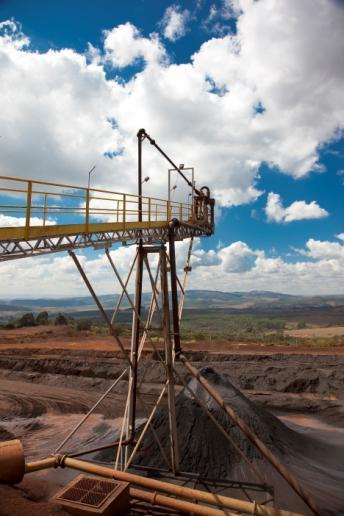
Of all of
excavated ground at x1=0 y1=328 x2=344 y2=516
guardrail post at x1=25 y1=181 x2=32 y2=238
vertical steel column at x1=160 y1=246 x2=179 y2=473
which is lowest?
excavated ground at x1=0 y1=328 x2=344 y2=516

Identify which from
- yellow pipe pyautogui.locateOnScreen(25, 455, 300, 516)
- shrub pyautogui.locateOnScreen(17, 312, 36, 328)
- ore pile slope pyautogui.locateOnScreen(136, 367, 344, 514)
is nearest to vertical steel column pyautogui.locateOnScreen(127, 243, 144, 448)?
yellow pipe pyautogui.locateOnScreen(25, 455, 300, 516)

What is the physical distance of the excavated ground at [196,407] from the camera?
948 cm

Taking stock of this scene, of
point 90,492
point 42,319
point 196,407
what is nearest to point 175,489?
point 90,492

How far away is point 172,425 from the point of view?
8.26 meters

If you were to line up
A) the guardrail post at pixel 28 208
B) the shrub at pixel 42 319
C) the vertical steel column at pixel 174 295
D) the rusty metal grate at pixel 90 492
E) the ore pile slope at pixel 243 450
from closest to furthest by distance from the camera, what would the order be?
the guardrail post at pixel 28 208, the rusty metal grate at pixel 90 492, the vertical steel column at pixel 174 295, the ore pile slope at pixel 243 450, the shrub at pixel 42 319

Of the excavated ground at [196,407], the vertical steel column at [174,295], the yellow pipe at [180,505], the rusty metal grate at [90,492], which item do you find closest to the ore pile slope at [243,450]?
the excavated ground at [196,407]

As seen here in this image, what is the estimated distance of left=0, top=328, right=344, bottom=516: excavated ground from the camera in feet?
31.1

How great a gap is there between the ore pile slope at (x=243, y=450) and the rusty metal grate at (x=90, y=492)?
2929 millimetres

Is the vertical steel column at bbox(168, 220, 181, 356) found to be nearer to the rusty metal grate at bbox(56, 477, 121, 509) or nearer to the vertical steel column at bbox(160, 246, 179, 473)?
the vertical steel column at bbox(160, 246, 179, 473)

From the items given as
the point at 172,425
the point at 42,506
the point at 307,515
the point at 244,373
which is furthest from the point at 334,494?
the point at 244,373

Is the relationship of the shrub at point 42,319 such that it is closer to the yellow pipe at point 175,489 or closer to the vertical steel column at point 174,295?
the vertical steel column at point 174,295

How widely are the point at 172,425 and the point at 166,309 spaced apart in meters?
2.43

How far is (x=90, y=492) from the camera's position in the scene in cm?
659

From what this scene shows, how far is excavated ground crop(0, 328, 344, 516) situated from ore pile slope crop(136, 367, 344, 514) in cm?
3
